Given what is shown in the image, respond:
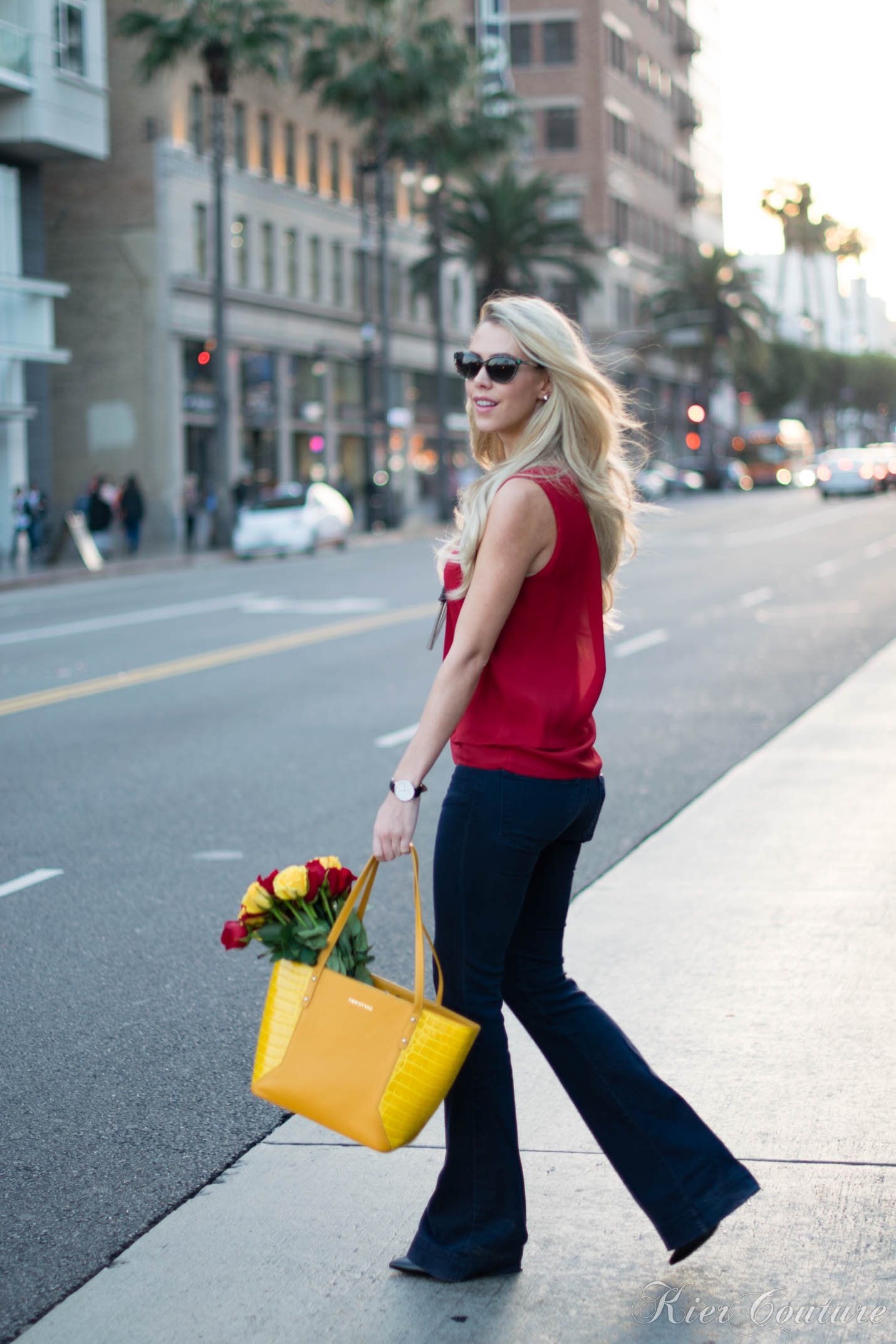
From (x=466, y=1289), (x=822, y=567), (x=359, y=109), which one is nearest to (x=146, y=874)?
(x=466, y=1289)

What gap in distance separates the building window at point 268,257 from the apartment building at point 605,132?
27832mm

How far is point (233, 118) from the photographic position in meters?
50.5

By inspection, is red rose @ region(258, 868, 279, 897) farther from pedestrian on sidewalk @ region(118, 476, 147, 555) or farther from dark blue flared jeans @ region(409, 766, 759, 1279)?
pedestrian on sidewalk @ region(118, 476, 147, 555)

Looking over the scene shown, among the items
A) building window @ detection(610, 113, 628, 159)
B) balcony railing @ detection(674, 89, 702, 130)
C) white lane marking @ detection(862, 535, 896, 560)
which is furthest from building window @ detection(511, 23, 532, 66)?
white lane marking @ detection(862, 535, 896, 560)

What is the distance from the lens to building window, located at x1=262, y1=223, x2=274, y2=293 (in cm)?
5162

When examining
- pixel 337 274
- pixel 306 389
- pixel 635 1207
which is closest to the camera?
pixel 635 1207

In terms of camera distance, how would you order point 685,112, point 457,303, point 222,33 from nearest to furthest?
point 222,33 → point 457,303 → point 685,112

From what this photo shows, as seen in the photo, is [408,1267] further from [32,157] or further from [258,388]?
[258,388]

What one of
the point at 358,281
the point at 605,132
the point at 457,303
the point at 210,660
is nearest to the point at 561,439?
the point at 210,660

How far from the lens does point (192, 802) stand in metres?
9.19

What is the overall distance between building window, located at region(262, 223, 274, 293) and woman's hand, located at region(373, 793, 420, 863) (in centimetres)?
4980

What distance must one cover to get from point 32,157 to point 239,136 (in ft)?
39.8

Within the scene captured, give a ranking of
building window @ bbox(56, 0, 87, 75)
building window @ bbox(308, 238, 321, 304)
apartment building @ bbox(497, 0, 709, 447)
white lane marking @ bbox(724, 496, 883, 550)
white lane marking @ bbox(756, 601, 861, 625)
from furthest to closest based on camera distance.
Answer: apartment building @ bbox(497, 0, 709, 447), building window @ bbox(308, 238, 321, 304), building window @ bbox(56, 0, 87, 75), white lane marking @ bbox(724, 496, 883, 550), white lane marking @ bbox(756, 601, 861, 625)

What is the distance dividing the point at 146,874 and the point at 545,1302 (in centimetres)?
437
